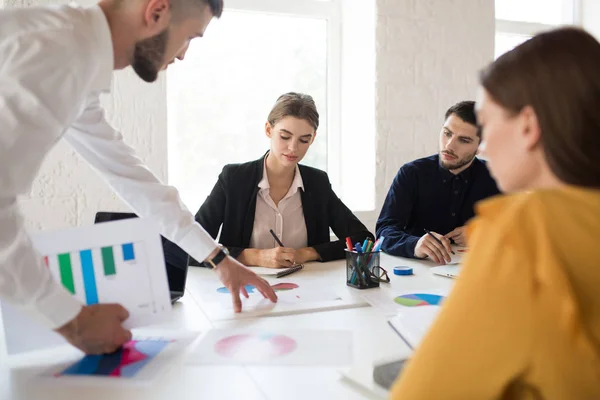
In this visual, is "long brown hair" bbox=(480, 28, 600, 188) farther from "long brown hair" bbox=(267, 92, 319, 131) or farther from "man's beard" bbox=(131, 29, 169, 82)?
"long brown hair" bbox=(267, 92, 319, 131)

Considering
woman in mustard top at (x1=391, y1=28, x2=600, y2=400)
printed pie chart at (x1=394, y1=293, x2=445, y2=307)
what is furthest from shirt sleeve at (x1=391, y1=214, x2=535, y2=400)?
printed pie chart at (x1=394, y1=293, x2=445, y2=307)

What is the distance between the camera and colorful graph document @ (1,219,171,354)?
3.02ft

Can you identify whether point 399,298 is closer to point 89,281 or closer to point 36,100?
point 89,281

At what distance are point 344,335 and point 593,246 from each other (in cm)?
57

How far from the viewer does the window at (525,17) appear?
3.14 metres

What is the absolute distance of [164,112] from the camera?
2.23 meters

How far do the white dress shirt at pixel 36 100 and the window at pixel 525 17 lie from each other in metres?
2.70

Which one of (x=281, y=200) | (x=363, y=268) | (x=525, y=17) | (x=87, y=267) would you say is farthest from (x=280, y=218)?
(x=525, y=17)

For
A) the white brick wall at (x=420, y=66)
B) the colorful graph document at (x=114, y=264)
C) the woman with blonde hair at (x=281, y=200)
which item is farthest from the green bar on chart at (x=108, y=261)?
the white brick wall at (x=420, y=66)

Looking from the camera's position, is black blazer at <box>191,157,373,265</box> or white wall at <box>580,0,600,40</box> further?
white wall at <box>580,0,600,40</box>

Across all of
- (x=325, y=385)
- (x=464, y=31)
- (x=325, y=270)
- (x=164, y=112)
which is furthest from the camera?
(x=464, y=31)

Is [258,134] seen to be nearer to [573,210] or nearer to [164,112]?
[164,112]

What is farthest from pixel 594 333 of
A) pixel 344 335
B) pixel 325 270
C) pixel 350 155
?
pixel 350 155

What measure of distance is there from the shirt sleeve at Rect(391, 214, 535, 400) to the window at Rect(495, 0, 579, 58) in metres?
2.90
